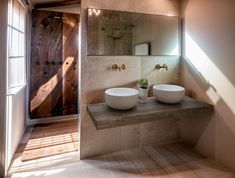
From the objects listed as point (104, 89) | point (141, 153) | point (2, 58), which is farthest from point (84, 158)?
point (2, 58)

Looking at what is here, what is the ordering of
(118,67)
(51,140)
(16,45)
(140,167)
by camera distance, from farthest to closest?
(51,140), (16,45), (118,67), (140,167)

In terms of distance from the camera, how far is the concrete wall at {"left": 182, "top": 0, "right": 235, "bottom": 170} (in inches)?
76.7

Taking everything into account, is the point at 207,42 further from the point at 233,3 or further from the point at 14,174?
the point at 14,174

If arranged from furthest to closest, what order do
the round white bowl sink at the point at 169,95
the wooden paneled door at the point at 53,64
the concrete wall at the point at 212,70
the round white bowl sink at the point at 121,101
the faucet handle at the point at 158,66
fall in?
the wooden paneled door at the point at 53,64, the faucet handle at the point at 158,66, the round white bowl sink at the point at 169,95, the concrete wall at the point at 212,70, the round white bowl sink at the point at 121,101

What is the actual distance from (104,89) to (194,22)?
1.55 metres

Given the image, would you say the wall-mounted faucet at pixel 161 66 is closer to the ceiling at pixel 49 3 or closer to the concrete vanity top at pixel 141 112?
the concrete vanity top at pixel 141 112

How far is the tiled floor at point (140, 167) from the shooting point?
193 centimetres

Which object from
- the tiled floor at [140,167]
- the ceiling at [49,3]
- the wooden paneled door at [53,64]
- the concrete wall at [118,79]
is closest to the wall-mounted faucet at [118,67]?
the concrete wall at [118,79]

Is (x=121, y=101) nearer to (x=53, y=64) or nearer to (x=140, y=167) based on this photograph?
(x=140, y=167)

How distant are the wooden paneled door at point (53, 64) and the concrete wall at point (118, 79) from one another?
148 cm

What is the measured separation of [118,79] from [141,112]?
2.16ft

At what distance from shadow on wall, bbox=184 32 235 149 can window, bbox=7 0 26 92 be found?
2362 mm

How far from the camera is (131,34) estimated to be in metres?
2.37

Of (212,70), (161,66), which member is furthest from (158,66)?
(212,70)
